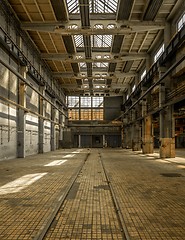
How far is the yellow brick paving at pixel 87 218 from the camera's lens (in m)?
3.71

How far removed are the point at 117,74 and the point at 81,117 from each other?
18.3 metres

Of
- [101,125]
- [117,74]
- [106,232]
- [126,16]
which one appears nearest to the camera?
[106,232]

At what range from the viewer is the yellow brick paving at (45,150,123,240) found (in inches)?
146

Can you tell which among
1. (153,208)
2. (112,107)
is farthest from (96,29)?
(112,107)

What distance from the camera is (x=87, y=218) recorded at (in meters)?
4.46

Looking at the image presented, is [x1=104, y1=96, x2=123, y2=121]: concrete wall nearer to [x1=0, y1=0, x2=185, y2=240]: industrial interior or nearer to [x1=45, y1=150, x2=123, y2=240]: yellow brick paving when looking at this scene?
[x1=0, y1=0, x2=185, y2=240]: industrial interior

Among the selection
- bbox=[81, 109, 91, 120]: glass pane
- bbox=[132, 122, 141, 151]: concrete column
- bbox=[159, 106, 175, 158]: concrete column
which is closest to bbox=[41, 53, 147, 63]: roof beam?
bbox=[132, 122, 141, 151]: concrete column

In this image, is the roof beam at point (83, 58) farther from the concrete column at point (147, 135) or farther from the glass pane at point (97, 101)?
the glass pane at point (97, 101)

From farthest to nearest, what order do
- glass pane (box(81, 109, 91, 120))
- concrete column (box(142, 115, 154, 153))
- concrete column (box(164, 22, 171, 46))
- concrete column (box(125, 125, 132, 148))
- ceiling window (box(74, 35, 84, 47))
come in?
1. glass pane (box(81, 109, 91, 120))
2. concrete column (box(125, 125, 132, 148))
3. concrete column (box(142, 115, 154, 153))
4. ceiling window (box(74, 35, 84, 47))
5. concrete column (box(164, 22, 171, 46))

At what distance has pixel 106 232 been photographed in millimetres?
3789

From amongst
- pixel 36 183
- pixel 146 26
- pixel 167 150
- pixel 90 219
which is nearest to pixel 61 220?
pixel 90 219

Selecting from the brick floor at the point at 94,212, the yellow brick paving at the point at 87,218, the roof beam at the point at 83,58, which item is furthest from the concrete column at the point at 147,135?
the yellow brick paving at the point at 87,218

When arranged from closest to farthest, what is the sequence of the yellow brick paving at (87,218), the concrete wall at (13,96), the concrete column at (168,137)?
the yellow brick paving at (87,218), the concrete wall at (13,96), the concrete column at (168,137)

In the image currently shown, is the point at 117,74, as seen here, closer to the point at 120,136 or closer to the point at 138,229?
the point at 120,136
